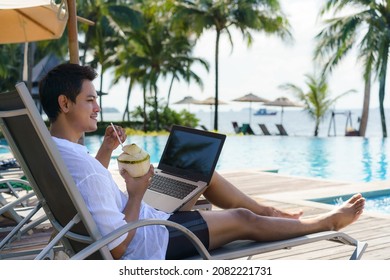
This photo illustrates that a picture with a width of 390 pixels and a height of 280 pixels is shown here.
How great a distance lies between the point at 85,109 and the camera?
7.40ft

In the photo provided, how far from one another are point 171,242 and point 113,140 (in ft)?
2.12

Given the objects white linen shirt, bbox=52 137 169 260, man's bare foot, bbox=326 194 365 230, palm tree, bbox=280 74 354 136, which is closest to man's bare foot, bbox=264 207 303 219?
man's bare foot, bbox=326 194 365 230

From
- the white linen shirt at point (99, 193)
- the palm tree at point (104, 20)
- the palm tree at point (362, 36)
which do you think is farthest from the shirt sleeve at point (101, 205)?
the palm tree at point (104, 20)

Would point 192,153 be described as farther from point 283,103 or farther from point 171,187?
point 283,103

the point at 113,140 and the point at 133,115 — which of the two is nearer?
the point at 113,140

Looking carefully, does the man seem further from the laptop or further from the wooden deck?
the wooden deck

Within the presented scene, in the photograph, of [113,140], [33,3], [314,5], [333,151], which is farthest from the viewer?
[314,5]

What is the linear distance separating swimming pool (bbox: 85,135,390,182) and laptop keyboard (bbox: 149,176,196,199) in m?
8.66

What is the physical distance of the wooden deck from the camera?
142 inches

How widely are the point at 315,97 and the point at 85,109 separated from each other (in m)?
27.3

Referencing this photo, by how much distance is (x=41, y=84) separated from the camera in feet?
7.42

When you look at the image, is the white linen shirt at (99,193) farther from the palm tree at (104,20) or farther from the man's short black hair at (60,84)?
the palm tree at (104,20)
